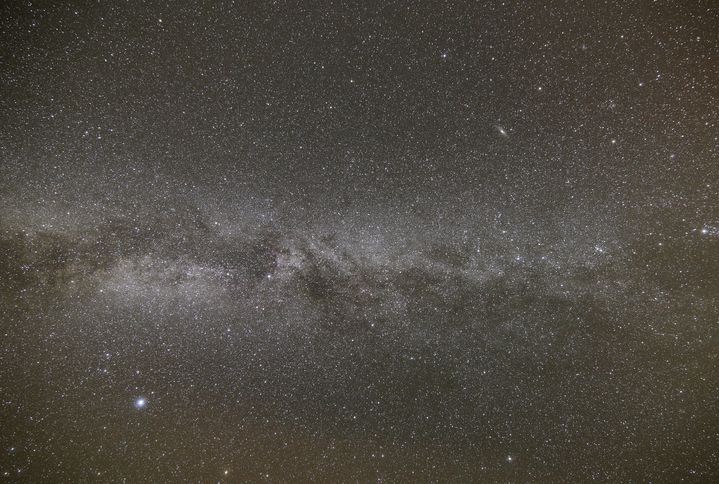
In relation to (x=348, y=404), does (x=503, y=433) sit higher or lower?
lower

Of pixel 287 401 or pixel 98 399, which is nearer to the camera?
pixel 98 399

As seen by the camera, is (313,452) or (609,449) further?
(313,452)

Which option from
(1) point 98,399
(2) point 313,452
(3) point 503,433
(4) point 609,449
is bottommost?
(4) point 609,449

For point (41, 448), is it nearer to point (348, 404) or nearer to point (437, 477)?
point (348, 404)

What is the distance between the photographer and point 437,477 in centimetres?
413

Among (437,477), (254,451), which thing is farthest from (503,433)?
(254,451)

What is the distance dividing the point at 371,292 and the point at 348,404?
6.12 feet

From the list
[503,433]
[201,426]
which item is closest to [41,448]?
[201,426]

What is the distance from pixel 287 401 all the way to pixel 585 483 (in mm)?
4813

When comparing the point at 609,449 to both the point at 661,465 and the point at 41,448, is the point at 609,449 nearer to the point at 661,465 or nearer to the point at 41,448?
the point at 661,465

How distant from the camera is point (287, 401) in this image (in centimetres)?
415

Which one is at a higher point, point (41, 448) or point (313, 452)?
point (41, 448)

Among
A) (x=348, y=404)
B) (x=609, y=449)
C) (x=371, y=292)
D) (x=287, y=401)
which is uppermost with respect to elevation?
(x=371, y=292)

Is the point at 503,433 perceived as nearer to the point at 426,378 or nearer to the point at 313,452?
the point at 426,378
